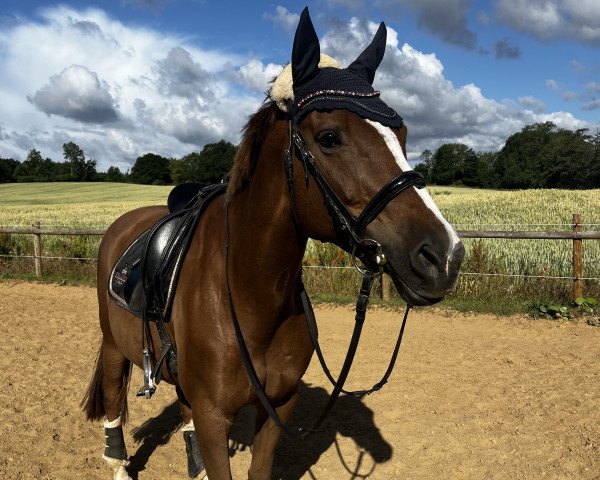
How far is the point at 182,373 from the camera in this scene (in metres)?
2.31

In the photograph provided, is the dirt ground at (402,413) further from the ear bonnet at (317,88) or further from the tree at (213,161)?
the tree at (213,161)

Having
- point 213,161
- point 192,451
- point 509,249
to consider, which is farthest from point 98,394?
point 213,161

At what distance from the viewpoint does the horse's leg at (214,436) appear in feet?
7.26

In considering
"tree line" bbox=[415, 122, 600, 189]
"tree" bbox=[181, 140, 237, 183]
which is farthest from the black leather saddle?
"tree line" bbox=[415, 122, 600, 189]

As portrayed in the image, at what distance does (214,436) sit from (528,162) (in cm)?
6196

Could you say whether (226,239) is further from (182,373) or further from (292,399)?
(292,399)

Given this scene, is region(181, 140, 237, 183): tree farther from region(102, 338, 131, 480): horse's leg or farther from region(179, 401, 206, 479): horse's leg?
region(179, 401, 206, 479): horse's leg

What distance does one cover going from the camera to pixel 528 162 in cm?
5653

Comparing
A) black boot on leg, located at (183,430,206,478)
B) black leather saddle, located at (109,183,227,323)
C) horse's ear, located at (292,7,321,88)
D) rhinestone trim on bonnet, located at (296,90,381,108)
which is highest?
horse's ear, located at (292,7,321,88)

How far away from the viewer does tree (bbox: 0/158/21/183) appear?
65.5 m

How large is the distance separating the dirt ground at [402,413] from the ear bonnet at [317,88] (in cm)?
295

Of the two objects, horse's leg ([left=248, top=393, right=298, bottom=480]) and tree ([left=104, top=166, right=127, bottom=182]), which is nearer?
horse's leg ([left=248, top=393, right=298, bottom=480])

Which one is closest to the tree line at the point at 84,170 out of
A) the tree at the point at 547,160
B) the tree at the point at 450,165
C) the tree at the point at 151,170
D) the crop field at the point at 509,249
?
the tree at the point at 151,170

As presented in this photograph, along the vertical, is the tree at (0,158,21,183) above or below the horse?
above
